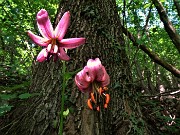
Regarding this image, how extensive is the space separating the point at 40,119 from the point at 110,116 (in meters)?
0.50

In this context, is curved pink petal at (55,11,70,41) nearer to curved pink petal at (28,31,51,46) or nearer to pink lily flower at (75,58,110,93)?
curved pink petal at (28,31,51,46)

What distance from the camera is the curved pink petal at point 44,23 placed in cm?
96

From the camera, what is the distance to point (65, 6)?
2.29 m

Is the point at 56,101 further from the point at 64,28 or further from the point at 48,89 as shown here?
the point at 64,28

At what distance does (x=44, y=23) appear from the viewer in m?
1.00

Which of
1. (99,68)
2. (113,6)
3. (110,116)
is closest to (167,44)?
(113,6)

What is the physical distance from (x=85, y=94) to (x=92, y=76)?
0.73 m

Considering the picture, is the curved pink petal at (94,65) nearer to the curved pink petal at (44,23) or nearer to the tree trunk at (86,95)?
the curved pink petal at (44,23)

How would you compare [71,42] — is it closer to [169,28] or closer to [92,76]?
[92,76]

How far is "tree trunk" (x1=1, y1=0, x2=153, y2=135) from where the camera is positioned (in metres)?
1.57

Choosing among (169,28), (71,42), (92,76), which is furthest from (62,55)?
(169,28)

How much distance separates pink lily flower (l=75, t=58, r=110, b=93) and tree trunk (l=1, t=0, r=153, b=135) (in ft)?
1.89

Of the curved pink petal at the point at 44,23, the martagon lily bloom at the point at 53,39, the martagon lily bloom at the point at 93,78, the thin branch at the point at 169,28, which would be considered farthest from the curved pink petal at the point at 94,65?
the thin branch at the point at 169,28

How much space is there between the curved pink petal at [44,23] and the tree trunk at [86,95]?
0.70 m
